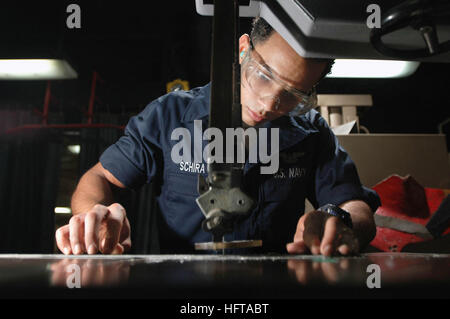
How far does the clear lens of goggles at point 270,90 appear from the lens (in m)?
1.11

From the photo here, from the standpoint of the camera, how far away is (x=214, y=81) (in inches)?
22.8

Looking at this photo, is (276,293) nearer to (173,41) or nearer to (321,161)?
(321,161)

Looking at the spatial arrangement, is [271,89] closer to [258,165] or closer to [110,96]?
[258,165]

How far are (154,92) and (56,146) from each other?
154cm

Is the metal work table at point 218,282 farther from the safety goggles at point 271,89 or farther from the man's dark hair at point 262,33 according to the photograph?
the man's dark hair at point 262,33

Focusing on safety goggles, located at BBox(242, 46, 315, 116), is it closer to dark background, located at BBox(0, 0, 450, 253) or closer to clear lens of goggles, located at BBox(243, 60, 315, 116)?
clear lens of goggles, located at BBox(243, 60, 315, 116)

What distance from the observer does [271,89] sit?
113cm

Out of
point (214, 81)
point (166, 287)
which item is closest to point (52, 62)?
point (214, 81)

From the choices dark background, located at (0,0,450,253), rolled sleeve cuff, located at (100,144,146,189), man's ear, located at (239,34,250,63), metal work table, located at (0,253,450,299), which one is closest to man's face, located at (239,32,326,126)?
man's ear, located at (239,34,250,63)

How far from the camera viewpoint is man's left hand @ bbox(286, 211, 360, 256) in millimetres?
821

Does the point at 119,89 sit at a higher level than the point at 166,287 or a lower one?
higher

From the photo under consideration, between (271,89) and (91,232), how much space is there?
0.76m

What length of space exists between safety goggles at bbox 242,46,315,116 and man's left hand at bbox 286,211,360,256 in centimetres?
42

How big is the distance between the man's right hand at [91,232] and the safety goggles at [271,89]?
2.13 ft
